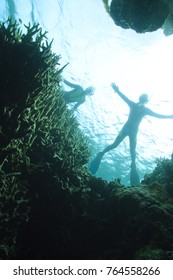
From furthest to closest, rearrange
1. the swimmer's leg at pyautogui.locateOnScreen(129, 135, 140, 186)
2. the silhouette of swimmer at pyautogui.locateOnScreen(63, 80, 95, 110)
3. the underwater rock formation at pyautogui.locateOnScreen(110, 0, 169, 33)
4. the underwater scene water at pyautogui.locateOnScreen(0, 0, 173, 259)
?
1. the swimmer's leg at pyautogui.locateOnScreen(129, 135, 140, 186)
2. the silhouette of swimmer at pyautogui.locateOnScreen(63, 80, 95, 110)
3. the underwater rock formation at pyautogui.locateOnScreen(110, 0, 169, 33)
4. the underwater scene water at pyautogui.locateOnScreen(0, 0, 173, 259)

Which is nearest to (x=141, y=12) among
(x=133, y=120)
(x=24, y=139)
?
(x=24, y=139)

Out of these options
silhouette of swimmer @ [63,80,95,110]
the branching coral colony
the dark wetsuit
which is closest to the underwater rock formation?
the branching coral colony

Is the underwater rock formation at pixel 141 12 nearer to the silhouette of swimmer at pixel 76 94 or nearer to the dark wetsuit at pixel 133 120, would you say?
the silhouette of swimmer at pixel 76 94

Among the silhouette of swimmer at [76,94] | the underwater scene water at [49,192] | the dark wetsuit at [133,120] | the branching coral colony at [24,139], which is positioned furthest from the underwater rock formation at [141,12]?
the dark wetsuit at [133,120]

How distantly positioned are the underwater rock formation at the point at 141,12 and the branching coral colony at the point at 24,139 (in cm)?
223

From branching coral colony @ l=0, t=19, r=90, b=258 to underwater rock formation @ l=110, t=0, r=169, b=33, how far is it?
7.33 feet

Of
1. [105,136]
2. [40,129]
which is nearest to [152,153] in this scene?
A: [105,136]

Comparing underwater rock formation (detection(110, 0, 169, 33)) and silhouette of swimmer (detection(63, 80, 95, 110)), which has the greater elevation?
silhouette of swimmer (detection(63, 80, 95, 110))

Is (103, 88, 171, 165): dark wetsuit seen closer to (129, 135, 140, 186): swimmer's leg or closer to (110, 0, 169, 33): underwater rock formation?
(129, 135, 140, 186): swimmer's leg

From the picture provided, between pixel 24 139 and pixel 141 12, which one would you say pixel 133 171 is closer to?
Answer: pixel 141 12

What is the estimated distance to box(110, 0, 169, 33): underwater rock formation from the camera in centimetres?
570

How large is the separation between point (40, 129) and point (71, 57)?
18083 mm

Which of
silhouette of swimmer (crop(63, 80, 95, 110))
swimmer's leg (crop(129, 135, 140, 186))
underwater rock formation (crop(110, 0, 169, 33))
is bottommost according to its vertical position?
swimmer's leg (crop(129, 135, 140, 186))

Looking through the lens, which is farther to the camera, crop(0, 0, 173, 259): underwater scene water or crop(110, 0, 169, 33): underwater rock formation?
crop(110, 0, 169, 33): underwater rock formation
